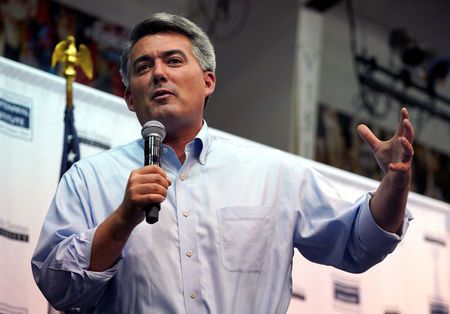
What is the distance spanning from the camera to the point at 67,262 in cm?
176

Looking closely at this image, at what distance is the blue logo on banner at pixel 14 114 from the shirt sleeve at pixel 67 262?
73 cm

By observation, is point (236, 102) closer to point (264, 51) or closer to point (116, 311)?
point (264, 51)

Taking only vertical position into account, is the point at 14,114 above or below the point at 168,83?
above

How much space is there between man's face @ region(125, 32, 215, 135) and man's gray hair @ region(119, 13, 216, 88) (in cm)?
2

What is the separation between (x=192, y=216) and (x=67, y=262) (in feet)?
1.15

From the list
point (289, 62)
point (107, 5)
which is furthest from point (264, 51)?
point (107, 5)

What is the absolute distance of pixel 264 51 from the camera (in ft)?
21.2

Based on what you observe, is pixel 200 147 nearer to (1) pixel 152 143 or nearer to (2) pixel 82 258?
(1) pixel 152 143

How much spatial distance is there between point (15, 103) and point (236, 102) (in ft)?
13.7

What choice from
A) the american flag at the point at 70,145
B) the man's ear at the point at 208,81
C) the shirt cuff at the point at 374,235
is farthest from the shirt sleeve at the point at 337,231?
the american flag at the point at 70,145

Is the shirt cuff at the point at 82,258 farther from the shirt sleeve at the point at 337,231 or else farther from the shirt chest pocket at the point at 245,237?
the shirt sleeve at the point at 337,231

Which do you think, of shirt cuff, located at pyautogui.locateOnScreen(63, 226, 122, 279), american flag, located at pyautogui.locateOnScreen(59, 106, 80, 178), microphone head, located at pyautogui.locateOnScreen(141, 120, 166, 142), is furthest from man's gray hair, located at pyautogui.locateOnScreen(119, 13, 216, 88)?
shirt cuff, located at pyautogui.locateOnScreen(63, 226, 122, 279)

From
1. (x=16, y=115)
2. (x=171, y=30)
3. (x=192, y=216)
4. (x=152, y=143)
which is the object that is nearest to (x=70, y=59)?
(x=16, y=115)

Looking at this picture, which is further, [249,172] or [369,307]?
[369,307]
